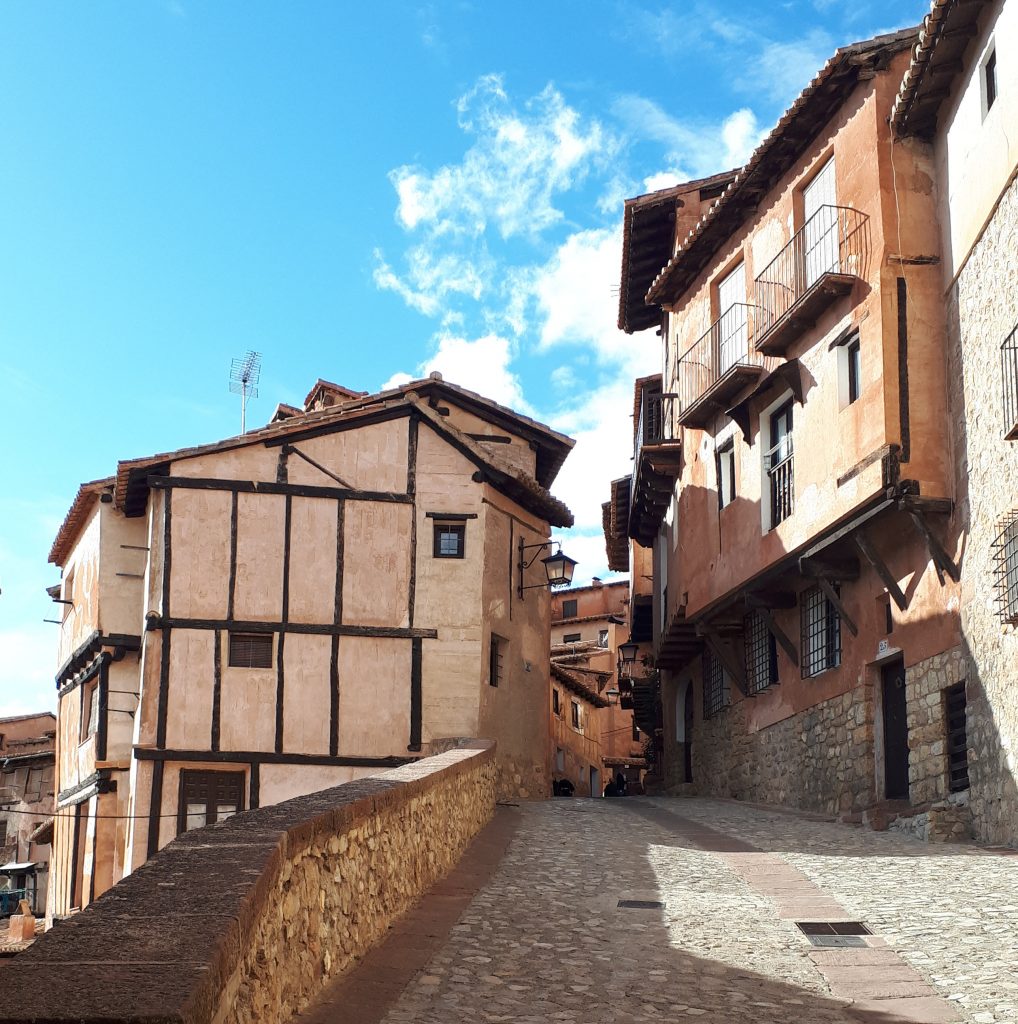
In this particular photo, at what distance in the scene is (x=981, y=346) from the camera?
48.3 ft

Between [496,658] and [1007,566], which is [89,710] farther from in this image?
[1007,566]

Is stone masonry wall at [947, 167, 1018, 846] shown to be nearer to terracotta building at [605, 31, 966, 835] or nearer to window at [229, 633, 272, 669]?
terracotta building at [605, 31, 966, 835]

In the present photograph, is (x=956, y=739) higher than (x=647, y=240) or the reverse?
the reverse

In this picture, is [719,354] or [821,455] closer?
[821,455]

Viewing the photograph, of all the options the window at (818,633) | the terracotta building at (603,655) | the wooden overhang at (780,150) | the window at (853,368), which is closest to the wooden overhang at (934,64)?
the wooden overhang at (780,150)

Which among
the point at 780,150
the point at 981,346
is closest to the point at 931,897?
the point at 981,346

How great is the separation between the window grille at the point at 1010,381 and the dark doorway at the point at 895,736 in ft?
14.4

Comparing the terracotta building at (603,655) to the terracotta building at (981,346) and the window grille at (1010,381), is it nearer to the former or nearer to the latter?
the terracotta building at (981,346)

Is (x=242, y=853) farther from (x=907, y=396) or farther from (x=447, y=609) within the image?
(x=447, y=609)

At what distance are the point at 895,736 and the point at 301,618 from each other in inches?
430

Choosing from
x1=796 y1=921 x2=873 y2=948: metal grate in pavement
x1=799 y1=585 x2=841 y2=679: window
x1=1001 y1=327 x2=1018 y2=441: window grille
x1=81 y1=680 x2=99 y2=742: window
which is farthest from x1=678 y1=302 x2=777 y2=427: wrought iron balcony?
x1=81 y1=680 x2=99 y2=742: window

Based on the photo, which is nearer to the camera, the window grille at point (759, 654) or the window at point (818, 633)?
the window at point (818, 633)

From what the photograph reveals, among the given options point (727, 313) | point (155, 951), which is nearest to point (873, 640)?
point (727, 313)

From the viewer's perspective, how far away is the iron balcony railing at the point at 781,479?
19406 mm
